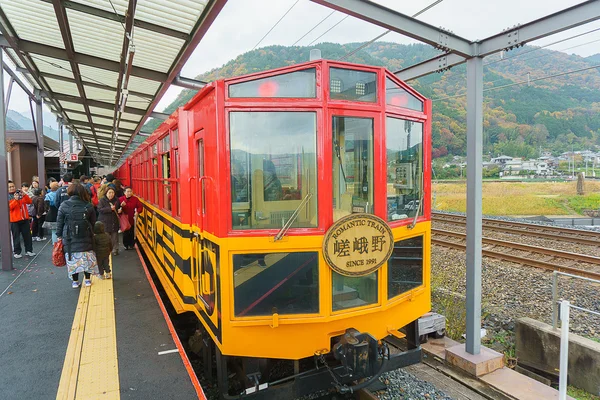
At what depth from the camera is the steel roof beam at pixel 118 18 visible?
239 inches

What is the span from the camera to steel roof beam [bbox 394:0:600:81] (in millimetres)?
3580

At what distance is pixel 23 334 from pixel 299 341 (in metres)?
3.38

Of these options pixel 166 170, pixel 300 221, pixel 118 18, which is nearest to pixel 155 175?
pixel 166 170

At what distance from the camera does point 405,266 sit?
3926 millimetres

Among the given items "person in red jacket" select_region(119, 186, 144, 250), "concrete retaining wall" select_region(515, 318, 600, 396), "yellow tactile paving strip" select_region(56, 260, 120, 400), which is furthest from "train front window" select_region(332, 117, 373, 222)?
"person in red jacket" select_region(119, 186, 144, 250)

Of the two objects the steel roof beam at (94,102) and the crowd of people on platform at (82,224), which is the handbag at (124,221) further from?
the steel roof beam at (94,102)

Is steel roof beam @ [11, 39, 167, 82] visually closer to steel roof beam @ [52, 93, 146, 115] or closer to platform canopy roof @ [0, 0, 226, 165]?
platform canopy roof @ [0, 0, 226, 165]

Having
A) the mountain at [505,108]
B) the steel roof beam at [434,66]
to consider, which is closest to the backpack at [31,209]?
the steel roof beam at [434,66]

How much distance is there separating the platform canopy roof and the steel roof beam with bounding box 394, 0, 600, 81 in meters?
3.11

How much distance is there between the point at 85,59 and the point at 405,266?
7464mm

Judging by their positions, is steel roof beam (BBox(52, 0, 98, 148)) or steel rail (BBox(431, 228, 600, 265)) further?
steel rail (BBox(431, 228, 600, 265))

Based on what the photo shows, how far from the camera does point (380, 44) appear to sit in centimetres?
6719

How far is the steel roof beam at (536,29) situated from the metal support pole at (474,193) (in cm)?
22

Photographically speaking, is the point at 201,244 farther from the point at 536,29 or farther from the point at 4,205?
the point at 4,205
